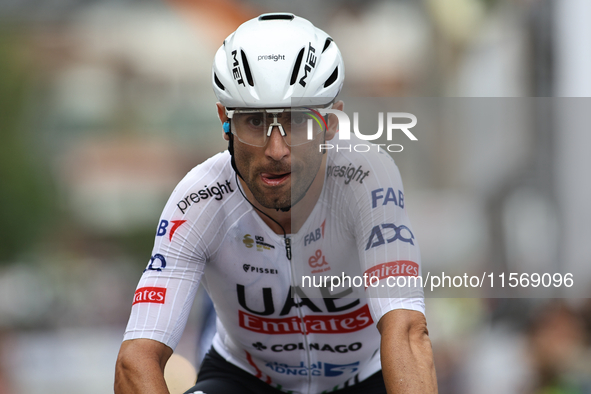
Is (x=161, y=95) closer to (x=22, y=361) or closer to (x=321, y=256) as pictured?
(x=22, y=361)

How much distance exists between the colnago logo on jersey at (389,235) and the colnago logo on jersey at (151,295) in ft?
2.77

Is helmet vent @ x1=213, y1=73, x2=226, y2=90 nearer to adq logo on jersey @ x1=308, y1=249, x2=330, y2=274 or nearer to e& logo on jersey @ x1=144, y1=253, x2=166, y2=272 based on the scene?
e& logo on jersey @ x1=144, y1=253, x2=166, y2=272

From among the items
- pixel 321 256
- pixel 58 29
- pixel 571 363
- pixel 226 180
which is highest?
pixel 58 29

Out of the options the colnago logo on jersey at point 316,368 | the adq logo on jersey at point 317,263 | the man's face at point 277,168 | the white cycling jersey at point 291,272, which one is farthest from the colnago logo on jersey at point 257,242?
the colnago logo on jersey at point 316,368

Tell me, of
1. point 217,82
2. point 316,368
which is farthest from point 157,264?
point 316,368

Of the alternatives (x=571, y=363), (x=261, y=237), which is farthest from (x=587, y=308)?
(x=261, y=237)

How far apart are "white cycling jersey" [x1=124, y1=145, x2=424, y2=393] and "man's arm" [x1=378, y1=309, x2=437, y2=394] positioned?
0.19 feet

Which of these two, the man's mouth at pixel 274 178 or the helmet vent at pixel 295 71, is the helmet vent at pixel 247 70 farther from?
the man's mouth at pixel 274 178

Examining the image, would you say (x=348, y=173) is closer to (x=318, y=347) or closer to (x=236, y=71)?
(x=236, y=71)

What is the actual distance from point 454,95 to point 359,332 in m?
12.9

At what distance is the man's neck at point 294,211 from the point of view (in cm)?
294

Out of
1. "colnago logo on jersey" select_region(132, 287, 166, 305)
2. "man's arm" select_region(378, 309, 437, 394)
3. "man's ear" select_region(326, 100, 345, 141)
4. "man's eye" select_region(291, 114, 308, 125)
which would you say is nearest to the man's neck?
"man's ear" select_region(326, 100, 345, 141)

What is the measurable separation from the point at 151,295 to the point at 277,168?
72cm

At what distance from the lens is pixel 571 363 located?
5.73 m
